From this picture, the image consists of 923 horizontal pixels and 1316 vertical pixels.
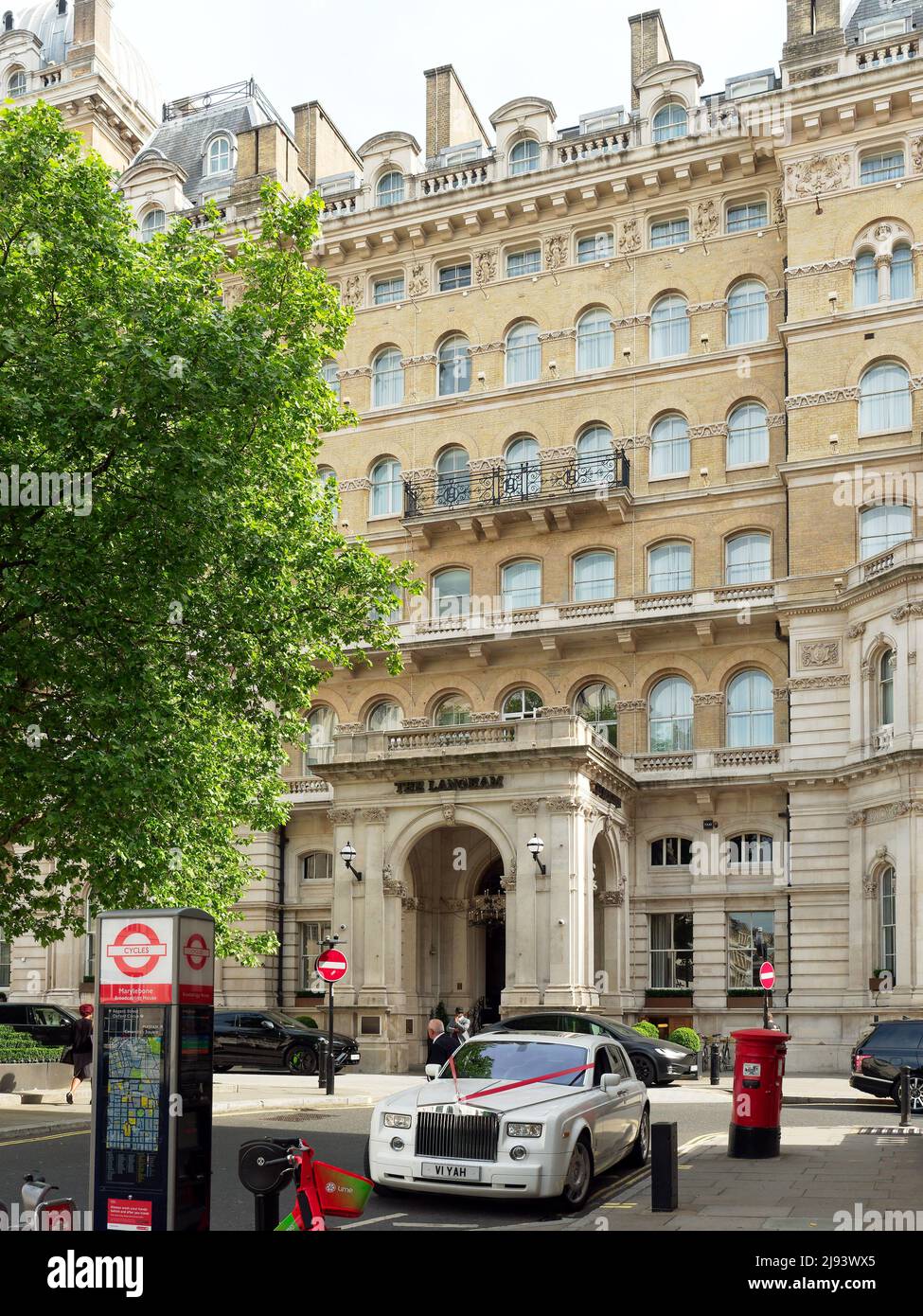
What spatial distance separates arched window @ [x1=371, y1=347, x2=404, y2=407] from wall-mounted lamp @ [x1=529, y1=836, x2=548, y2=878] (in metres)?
16.9

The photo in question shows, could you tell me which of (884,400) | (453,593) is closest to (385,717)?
(453,593)

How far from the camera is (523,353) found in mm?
42688

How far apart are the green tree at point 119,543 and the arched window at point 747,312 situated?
784 inches

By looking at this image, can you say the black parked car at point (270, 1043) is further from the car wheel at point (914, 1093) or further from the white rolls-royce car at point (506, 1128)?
the white rolls-royce car at point (506, 1128)

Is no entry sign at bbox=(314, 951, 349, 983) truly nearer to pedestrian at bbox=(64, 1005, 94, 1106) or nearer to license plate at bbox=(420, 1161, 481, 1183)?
pedestrian at bbox=(64, 1005, 94, 1106)

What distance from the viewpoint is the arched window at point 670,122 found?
40.9 m

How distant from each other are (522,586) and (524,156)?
1317 cm

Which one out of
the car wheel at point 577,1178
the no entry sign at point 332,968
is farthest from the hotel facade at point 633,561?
the car wheel at point 577,1178

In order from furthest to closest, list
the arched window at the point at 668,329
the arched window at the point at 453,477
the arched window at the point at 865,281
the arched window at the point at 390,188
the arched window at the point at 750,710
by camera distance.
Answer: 1. the arched window at the point at 390,188
2. the arched window at the point at 453,477
3. the arched window at the point at 668,329
4. the arched window at the point at 750,710
5. the arched window at the point at 865,281

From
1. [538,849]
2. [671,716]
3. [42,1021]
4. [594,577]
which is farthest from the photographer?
[594,577]

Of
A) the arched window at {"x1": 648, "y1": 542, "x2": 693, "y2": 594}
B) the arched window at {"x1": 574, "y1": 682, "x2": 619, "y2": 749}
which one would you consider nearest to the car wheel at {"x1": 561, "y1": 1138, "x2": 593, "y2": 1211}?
the arched window at {"x1": 574, "y1": 682, "x2": 619, "y2": 749}

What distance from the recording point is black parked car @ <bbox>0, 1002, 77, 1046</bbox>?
34.4m

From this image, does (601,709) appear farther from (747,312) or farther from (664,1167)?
(664,1167)
